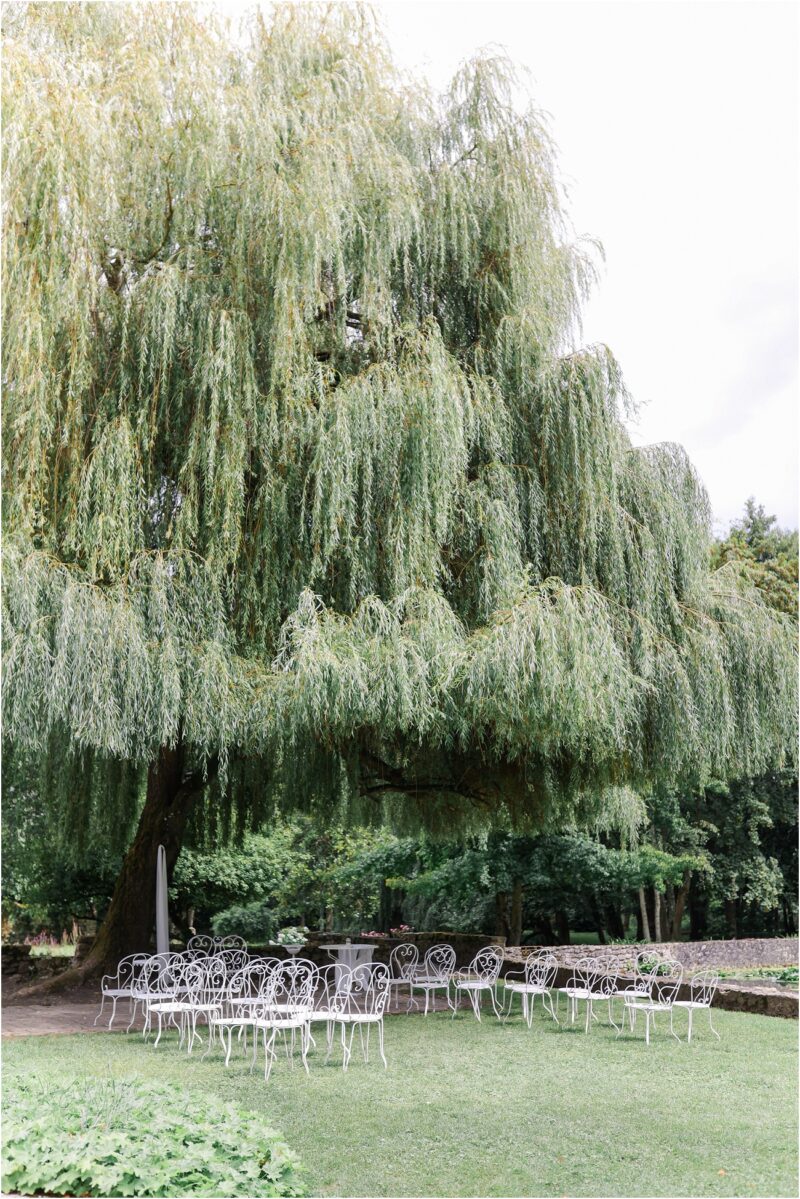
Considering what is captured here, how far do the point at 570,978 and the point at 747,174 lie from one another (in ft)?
33.6

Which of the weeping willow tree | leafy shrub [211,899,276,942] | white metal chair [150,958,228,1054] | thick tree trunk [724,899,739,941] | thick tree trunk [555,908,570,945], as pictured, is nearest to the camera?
the weeping willow tree

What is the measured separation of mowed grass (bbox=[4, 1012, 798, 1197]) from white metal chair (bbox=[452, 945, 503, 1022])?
754mm

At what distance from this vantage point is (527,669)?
28.6ft

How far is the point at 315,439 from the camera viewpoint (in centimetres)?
919

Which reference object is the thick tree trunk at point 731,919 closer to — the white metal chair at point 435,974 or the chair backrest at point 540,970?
the white metal chair at point 435,974

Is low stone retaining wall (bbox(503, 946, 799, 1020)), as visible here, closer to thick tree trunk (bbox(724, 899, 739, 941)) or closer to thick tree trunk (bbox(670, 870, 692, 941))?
thick tree trunk (bbox(670, 870, 692, 941))

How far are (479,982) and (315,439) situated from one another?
6.43 metres

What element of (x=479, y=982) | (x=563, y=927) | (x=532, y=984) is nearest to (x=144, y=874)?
(x=479, y=982)

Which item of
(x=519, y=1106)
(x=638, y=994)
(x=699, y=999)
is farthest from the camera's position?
(x=699, y=999)

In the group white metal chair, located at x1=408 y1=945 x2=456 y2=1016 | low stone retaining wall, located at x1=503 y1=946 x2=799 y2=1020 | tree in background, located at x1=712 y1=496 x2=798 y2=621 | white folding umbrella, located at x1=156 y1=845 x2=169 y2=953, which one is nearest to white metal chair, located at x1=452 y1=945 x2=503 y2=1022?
white metal chair, located at x1=408 y1=945 x2=456 y2=1016

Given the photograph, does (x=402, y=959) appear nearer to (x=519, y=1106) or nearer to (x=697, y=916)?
(x=519, y=1106)

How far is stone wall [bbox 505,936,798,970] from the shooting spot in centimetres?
1645

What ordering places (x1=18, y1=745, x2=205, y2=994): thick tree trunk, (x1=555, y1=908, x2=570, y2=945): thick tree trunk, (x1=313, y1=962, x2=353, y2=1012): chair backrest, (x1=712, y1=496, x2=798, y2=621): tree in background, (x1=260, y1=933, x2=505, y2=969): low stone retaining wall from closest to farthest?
(x1=313, y1=962, x2=353, y2=1012): chair backrest, (x1=18, y1=745, x2=205, y2=994): thick tree trunk, (x1=260, y1=933, x2=505, y2=969): low stone retaining wall, (x1=712, y1=496, x2=798, y2=621): tree in background, (x1=555, y1=908, x2=570, y2=945): thick tree trunk

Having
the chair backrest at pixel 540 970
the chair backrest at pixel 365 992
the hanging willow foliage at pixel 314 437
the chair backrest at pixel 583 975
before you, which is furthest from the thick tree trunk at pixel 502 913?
the hanging willow foliage at pixel 314 437
